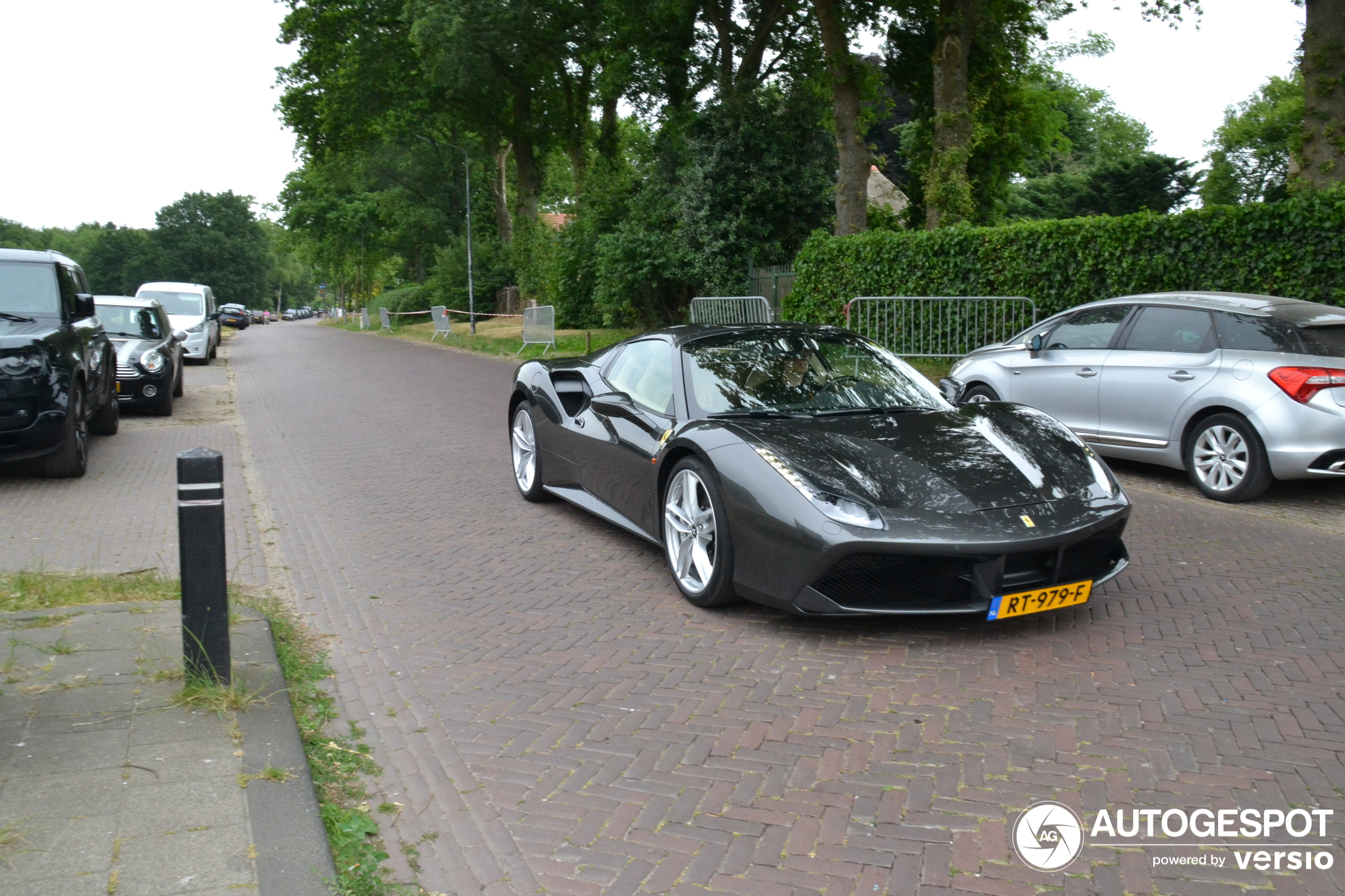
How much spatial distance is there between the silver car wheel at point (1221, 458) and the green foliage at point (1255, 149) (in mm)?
43954

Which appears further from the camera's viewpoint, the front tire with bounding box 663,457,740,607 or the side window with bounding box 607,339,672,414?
the side window with bounding box 607,339,672,414

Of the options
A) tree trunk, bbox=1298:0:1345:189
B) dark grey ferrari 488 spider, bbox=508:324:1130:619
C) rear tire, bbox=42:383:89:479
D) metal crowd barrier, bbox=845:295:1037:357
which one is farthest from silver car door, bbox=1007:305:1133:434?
rear tire, bbox=42:383:89:479

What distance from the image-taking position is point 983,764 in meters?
3.57

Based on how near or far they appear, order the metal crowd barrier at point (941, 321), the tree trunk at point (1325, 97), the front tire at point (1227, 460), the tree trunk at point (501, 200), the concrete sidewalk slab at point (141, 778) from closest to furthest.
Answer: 1. the concrete sidewalk slab at point (141, 778)
2. the front tire at point (1227, 460)
3. the tree trunk at point (1325, 97)
4. the metal crowd barrier at point (941, 321)
5. the tree trunk at point (501, 200)

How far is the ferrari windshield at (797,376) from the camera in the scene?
19.1 ft

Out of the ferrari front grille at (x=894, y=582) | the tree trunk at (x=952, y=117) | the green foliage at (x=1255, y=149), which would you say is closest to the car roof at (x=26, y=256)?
the ferrari front grille at (x=894, y=582)

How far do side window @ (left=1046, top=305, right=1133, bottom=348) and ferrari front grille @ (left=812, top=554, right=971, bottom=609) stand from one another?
17.5 ft

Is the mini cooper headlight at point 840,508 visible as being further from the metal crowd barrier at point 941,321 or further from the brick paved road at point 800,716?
the metal crowd barrier at point 941,321

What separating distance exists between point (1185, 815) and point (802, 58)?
83.8ft

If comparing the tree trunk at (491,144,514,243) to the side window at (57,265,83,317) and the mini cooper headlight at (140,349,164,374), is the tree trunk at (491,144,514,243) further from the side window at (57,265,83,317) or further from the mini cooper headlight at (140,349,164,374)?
the side window at (57,265,83,317)

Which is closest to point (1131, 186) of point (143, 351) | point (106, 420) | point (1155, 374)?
point (1155, 374)

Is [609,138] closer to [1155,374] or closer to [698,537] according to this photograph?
[1155,374]

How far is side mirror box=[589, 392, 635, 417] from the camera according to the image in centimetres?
636

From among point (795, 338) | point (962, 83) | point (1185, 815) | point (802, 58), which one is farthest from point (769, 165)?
point (1185, 815)
